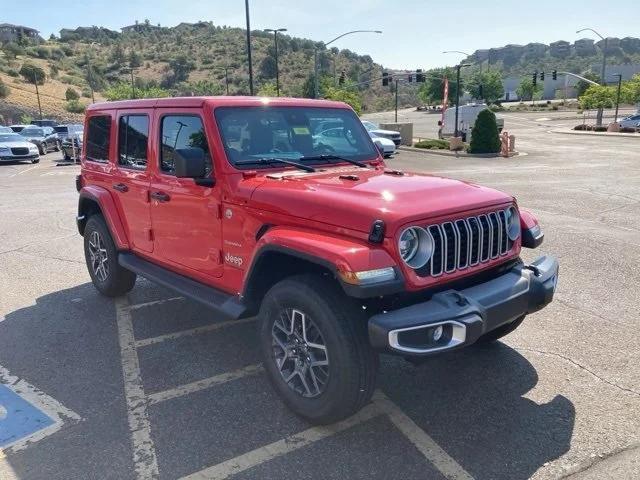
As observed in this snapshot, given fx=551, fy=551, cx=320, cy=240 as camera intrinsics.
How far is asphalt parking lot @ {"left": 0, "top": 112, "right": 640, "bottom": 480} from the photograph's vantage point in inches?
119

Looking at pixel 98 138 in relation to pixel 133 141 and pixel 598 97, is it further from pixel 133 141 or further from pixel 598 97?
pixel 598 97

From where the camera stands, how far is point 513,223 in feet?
12.5

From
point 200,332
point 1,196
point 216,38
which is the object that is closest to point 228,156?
point 200,332

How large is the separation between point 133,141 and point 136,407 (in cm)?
245

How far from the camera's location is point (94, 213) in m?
5.89

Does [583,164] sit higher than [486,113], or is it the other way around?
[486,113]

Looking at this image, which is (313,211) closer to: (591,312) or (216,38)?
(591,312)

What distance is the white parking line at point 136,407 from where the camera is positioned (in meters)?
3.03

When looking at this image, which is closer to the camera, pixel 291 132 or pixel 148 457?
pixel 148 457

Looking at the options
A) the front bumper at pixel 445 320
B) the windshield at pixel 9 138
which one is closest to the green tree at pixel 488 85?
the windshield at pixel 9 138

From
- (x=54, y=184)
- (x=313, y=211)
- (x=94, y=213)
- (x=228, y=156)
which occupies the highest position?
(x=228, y=156)

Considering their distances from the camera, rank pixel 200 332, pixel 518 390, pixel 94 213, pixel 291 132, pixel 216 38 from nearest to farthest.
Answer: pixel 518 390
pixel 291 132
pixel 200 332
pixel 94 213
pixel 216 38

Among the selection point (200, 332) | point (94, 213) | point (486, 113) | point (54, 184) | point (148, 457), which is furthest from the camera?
point (486, 113)

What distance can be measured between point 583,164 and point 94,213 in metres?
18.1
